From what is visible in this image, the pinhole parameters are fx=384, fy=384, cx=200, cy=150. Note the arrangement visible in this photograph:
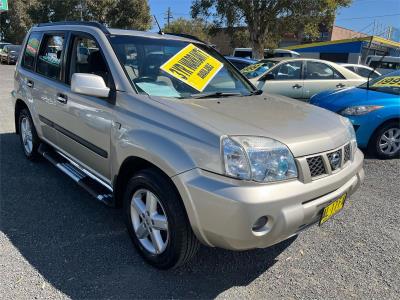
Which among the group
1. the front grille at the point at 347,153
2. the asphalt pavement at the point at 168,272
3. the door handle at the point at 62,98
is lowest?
the asphalt pavement at the point at 168,272

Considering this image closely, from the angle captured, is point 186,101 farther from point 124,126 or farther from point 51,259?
point 51,259

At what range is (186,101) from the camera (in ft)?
9.88

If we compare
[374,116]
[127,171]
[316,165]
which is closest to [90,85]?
[127,171]

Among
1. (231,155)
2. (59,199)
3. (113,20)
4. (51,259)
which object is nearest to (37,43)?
(59,199)

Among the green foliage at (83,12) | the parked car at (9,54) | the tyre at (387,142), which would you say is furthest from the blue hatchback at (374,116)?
the green foliage at (83,12)

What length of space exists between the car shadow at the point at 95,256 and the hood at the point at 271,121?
1.07 m

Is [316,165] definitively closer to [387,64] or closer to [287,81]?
[287,81]

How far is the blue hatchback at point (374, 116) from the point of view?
575cm

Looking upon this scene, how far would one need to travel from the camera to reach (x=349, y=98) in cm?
606

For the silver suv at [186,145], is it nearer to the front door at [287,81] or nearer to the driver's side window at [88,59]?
the driver's side window at [88,59]

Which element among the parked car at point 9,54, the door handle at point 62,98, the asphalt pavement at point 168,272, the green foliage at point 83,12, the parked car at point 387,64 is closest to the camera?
the asphalt pavement at point 168,272

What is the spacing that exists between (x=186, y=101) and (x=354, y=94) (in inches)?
162

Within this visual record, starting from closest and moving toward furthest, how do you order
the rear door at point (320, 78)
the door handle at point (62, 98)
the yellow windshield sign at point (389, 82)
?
the door handle at point (62, 98)
the yellow windshield sign at point (389, 82)
the rear door at point (320, 78)

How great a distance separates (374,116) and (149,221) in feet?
14.0
